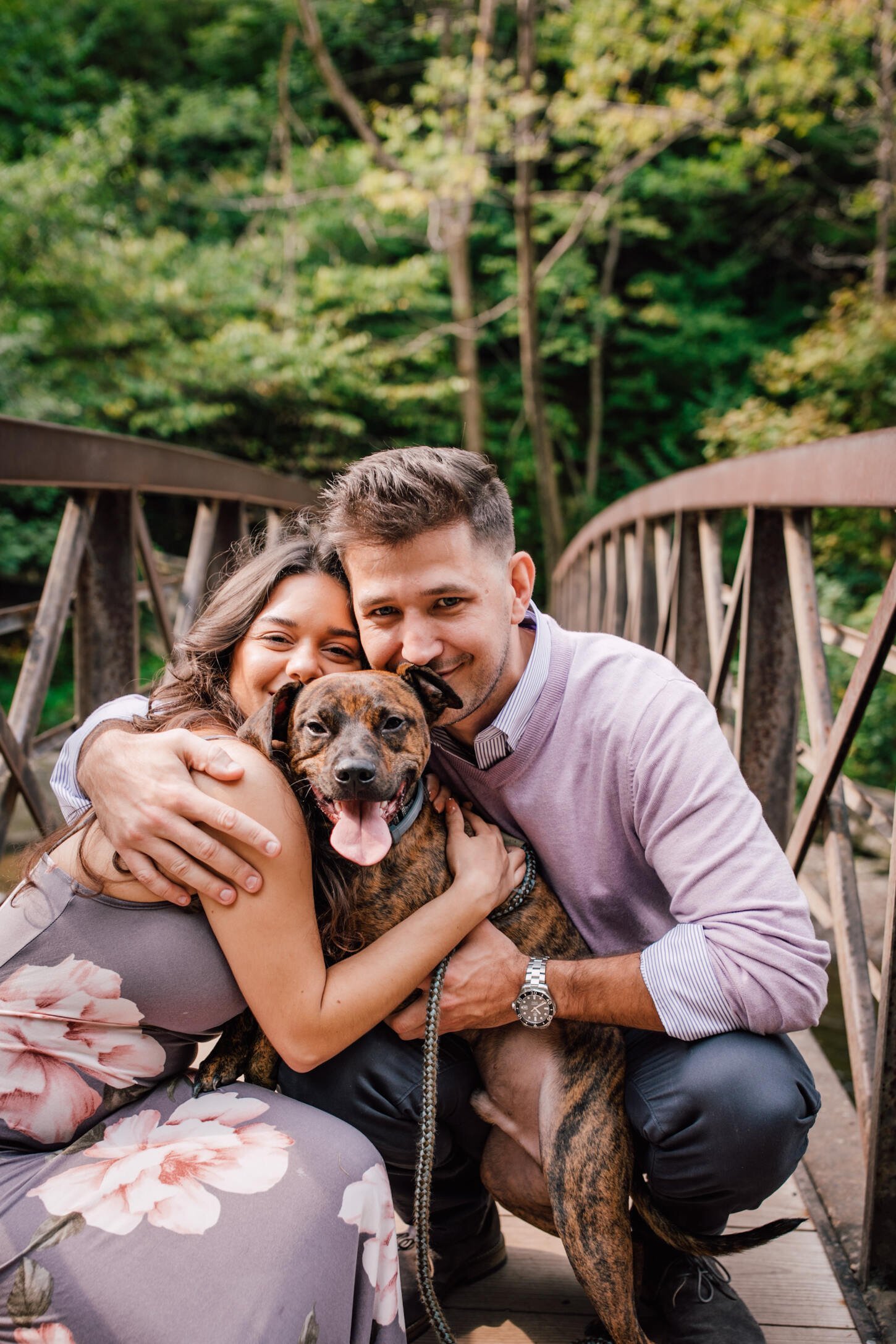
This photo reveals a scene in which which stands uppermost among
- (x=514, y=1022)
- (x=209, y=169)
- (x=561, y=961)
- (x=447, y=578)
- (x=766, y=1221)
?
(x=209, y=169)

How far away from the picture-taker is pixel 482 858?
1.89 meters

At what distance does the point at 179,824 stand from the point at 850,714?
1.34 metres

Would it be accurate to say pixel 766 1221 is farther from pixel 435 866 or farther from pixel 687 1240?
pixel 435 866

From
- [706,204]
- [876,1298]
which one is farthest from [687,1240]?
[706,204]

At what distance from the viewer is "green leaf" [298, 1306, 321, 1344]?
1.25 meters

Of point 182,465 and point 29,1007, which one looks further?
point 182,465

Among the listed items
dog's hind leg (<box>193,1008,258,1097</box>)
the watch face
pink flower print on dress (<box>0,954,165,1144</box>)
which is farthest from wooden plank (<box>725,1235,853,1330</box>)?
pink flower print on dress (<box>0,954,165,1144</box>)

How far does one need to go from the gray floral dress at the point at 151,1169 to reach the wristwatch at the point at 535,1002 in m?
0.42

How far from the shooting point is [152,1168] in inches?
54.7

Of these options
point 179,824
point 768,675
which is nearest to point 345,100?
point 768,675

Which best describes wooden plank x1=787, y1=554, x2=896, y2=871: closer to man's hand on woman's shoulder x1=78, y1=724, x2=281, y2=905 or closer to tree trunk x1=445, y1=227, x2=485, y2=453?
man's hand on woman's shoulder x1=78, y1=724, x2=281, y2=905

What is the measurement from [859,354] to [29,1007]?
10.5 m

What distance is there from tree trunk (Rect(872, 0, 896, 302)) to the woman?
10.1 meters

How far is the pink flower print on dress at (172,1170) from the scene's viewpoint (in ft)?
4.32
